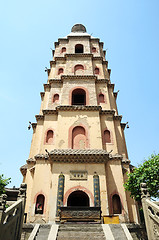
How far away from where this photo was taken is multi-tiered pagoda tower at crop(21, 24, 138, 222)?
593 inches

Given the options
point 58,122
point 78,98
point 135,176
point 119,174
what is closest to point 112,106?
point 78,98

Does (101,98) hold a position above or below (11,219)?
above

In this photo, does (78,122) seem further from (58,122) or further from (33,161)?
(33,161)

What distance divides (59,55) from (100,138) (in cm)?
1514

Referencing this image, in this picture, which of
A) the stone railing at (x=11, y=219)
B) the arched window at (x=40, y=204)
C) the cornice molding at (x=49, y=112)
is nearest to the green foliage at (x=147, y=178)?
the arched window at (x=40, y=204)

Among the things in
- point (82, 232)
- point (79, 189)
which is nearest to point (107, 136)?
point (79, 189)

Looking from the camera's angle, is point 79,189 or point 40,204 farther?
point 40,204

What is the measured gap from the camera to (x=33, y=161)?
17.9 meters

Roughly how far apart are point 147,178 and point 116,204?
13.2 ft

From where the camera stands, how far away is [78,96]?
25.1 metres

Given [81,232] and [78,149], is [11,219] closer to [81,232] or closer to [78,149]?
[81,232]

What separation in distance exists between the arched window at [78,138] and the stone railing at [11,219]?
8653mm

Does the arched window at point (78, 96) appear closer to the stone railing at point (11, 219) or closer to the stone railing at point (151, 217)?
the stone railing at point (151, 217)

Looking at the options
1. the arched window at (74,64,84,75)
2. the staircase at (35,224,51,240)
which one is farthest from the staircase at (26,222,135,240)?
the arched window at (74,64,84,75)
